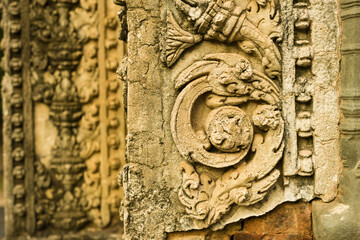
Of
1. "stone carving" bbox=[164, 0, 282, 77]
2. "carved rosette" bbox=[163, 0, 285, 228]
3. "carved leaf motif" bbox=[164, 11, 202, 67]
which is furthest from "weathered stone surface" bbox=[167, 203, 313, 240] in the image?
"carved leaf motif" bbox=[164, 11, 202, 67]

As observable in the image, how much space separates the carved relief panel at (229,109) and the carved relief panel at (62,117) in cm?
177

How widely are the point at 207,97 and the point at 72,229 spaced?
7.66 feet

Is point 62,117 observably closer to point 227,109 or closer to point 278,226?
point 227,109

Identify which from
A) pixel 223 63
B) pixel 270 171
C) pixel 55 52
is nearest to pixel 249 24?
pixel 223 63

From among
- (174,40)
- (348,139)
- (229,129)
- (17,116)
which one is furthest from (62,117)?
(348,139)

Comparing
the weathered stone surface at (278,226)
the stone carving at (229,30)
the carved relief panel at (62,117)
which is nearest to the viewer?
the stone carving at (229,30)

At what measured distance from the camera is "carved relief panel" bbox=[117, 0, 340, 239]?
272 cm

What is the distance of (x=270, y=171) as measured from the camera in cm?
281

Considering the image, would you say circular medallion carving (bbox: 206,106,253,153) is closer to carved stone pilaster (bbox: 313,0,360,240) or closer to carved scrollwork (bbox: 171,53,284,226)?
carved scrollwork (bbox: 171,53,284,226)

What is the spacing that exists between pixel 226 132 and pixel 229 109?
0.43ft

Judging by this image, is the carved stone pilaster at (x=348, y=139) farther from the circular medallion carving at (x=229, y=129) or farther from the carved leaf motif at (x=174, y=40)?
the carved leaf motif at (x=174, y=40)

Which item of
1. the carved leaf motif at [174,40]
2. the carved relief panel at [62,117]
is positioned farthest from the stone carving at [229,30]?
the carved relief panel at [62,117]

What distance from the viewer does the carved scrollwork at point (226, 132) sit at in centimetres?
272

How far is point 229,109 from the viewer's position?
276cm
